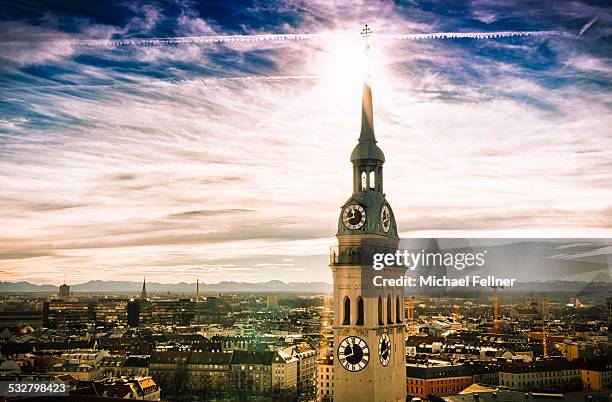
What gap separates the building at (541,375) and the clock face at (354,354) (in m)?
18.7

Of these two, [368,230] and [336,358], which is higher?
[368,230]

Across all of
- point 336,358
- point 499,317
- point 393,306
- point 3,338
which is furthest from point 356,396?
point 3,338

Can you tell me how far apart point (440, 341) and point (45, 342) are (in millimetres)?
21324

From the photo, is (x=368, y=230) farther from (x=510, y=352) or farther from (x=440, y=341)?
(x=440, y=341)

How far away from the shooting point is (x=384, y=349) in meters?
12.4

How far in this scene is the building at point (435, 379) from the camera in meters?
29.5

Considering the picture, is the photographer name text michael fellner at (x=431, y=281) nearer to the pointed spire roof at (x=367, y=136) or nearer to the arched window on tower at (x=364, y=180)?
the arched window on tower at (x=364, y=180)

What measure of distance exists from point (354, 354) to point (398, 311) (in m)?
1.35

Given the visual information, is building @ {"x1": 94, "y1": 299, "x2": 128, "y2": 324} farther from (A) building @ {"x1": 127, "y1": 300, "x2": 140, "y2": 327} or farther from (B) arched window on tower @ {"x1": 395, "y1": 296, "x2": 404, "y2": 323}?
(B) arched window on tower @ {"x1": 395, "y1": 296, "x2": 404, "y2": 323}

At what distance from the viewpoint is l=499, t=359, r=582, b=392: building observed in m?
29.3

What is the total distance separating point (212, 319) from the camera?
5997 cm

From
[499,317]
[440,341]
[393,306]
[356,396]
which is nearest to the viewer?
[356,396]

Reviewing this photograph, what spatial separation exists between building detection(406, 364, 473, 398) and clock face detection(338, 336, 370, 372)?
17.2m

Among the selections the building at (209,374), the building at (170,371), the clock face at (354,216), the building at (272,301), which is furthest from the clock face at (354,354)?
the building at (170,371)
